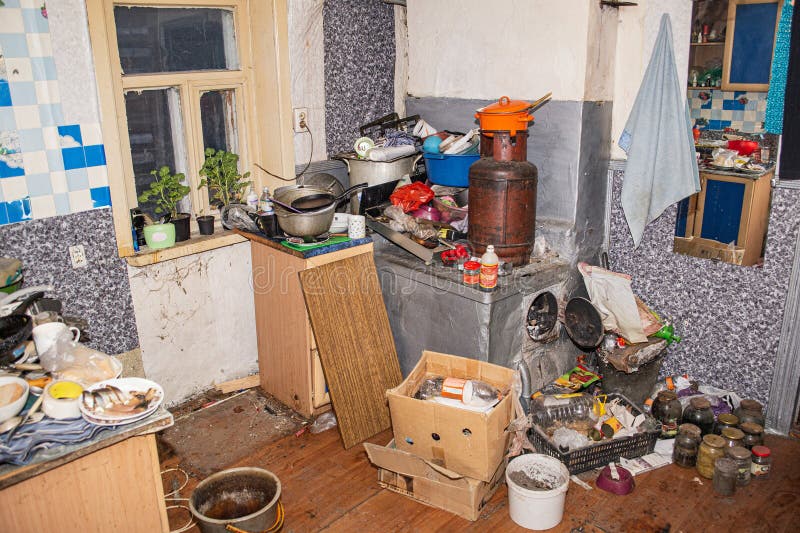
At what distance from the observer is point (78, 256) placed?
3375 mm

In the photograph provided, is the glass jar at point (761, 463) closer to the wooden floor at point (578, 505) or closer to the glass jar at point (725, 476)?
the wooden floor at point (578, 505)

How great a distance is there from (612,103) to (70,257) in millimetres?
3315

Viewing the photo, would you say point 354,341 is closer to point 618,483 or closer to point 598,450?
point 598,450

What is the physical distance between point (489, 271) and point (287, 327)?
1.33m

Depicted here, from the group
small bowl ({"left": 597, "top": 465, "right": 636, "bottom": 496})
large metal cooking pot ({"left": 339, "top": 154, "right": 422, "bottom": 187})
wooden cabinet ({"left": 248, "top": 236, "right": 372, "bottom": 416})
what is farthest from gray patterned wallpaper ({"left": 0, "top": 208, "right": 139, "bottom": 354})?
small bowl ({"left": 597, "top": 465, "right": 636, "bottom": 496})

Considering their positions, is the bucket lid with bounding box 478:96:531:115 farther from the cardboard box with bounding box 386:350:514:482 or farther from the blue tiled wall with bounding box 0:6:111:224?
the blue tiled wall with bounding box 0:6:111:224

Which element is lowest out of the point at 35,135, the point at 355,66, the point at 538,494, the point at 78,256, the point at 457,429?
the point at 538,494

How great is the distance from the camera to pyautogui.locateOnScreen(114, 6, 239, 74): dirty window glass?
3.54 metres

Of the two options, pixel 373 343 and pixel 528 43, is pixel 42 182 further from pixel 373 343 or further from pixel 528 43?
pixel 528 43

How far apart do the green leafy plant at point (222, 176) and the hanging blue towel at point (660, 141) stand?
8.01ft

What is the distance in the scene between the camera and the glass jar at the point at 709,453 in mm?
3309

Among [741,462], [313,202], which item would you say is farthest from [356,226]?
[741,462]

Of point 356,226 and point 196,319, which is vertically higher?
point 356,226

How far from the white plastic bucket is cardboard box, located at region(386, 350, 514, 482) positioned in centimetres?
12
